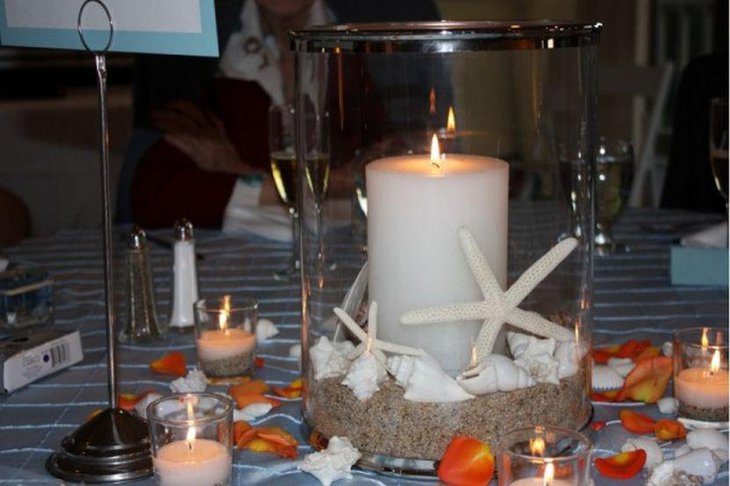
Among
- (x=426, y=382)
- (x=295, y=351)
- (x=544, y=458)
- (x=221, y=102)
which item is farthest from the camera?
(x=221, y=102)

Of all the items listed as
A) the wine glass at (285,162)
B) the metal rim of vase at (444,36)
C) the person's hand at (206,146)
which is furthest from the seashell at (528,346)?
the person's hand at (206,146)

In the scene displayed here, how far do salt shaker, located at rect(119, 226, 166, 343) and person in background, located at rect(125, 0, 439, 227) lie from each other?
0.71 meters

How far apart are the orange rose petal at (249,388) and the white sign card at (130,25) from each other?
34 centimetres

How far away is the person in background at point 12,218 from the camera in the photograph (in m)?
2.51

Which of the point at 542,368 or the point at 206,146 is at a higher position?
the point at 206,146

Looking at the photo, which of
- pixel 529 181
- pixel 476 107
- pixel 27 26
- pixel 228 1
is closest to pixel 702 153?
pixel 228 1

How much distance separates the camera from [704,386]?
99cm

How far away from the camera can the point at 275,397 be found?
110 centimetres

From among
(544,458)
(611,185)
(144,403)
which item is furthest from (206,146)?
(544,458)

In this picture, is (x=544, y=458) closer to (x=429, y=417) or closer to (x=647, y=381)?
(x=429, y=417)

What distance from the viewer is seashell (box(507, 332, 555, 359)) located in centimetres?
93

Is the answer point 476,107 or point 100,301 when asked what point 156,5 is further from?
point 100,301

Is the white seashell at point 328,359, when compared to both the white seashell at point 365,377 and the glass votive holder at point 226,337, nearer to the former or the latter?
the white seashell at point 365,377

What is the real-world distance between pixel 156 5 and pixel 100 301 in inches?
26.1
